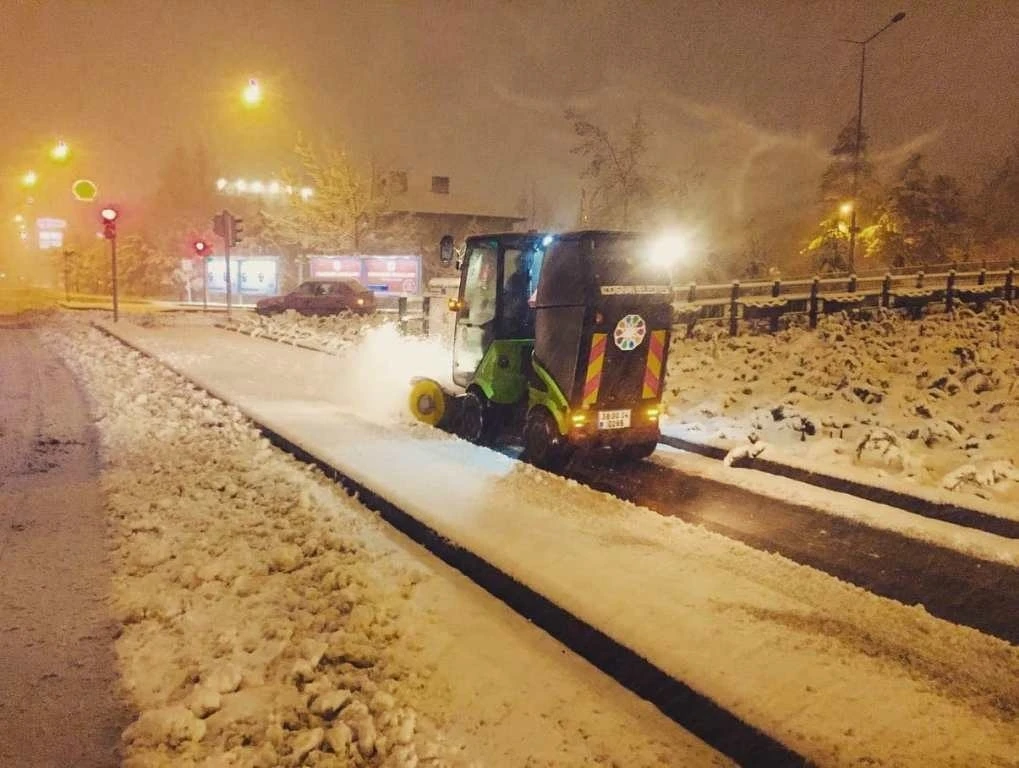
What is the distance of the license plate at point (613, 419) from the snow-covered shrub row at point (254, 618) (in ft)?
9.08

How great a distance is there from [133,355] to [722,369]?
40.1ft

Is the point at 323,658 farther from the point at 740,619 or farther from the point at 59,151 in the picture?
the point at 59,151

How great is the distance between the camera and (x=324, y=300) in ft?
103

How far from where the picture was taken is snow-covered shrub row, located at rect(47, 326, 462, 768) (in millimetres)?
3334

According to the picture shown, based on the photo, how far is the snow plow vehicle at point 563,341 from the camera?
25.7 ft


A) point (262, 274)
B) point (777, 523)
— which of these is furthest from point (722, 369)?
point (262, 274)

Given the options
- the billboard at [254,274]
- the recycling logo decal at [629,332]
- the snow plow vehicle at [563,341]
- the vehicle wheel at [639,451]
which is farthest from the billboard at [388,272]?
the recycling logo decal at [629,332]

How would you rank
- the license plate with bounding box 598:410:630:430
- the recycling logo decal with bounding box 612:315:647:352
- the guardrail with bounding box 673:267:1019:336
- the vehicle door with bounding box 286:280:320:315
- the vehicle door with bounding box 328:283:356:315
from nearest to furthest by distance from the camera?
1. the recycling logo decal with bounding box 612:315:647:352
2. the license plate with bounding box 598:410:630:430
3. the guardrail with bounding box 673:267:1019:336
4. the vehicle door with bounding box 286:280:320:315
5. the vehicle door with bounding box 328:283:356:315

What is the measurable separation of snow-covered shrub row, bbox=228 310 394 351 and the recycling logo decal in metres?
12.4

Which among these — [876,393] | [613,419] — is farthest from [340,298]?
[613,419]

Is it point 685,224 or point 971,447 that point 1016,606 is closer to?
point 971,447

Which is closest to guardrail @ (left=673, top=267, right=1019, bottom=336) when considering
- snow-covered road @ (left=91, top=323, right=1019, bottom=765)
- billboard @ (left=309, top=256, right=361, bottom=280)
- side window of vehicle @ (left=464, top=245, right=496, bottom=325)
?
side window of vehicle @ (left=464, top=245, right=496, bottom=325)

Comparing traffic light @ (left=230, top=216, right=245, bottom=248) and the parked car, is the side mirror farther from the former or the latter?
the parked car

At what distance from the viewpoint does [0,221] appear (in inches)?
3949
